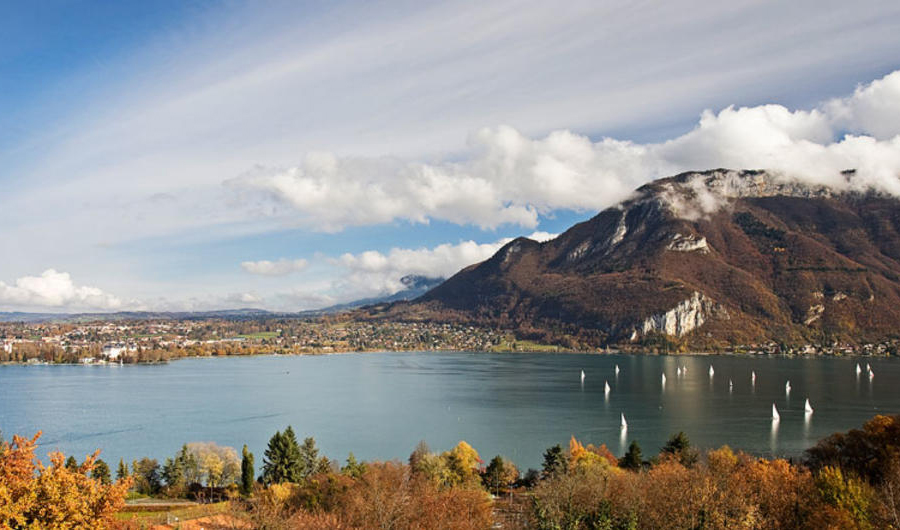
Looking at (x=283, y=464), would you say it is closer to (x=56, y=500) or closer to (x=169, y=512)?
(x=169, y=512)

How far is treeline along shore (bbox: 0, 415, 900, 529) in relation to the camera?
35.8 feet

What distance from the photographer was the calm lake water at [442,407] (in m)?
52.0

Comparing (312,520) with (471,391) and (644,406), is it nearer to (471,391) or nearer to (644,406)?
(644,406)

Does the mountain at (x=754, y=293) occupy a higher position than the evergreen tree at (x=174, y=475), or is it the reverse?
the mountain at (x=754, y=293)

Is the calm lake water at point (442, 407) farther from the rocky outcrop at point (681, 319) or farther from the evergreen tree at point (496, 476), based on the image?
the rocky outcrop at point (681, 319)

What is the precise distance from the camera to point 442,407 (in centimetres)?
7006

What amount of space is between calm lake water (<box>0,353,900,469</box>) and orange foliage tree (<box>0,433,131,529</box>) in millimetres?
36246

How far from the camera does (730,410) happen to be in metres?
65.4

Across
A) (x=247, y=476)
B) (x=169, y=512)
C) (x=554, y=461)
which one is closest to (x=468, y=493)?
(x=554, y=461)

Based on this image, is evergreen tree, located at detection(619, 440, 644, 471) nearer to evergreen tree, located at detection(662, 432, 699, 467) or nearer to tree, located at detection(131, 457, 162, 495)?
evergreen tree, located at detection(662, 432, 699, 467)

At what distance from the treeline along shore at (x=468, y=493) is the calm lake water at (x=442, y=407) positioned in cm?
1080

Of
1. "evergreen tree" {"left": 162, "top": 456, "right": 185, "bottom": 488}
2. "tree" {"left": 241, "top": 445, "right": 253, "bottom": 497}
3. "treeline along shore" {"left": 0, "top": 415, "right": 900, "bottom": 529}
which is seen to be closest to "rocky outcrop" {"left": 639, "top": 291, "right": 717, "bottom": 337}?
"treeline along shore" {"left": 0, "top": 415, "right": 900, "bottom": 529}

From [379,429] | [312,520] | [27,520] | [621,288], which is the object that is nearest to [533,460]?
[379,429]

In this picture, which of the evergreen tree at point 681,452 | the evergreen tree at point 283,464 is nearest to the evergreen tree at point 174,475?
the evergreen tree at point 283,464
